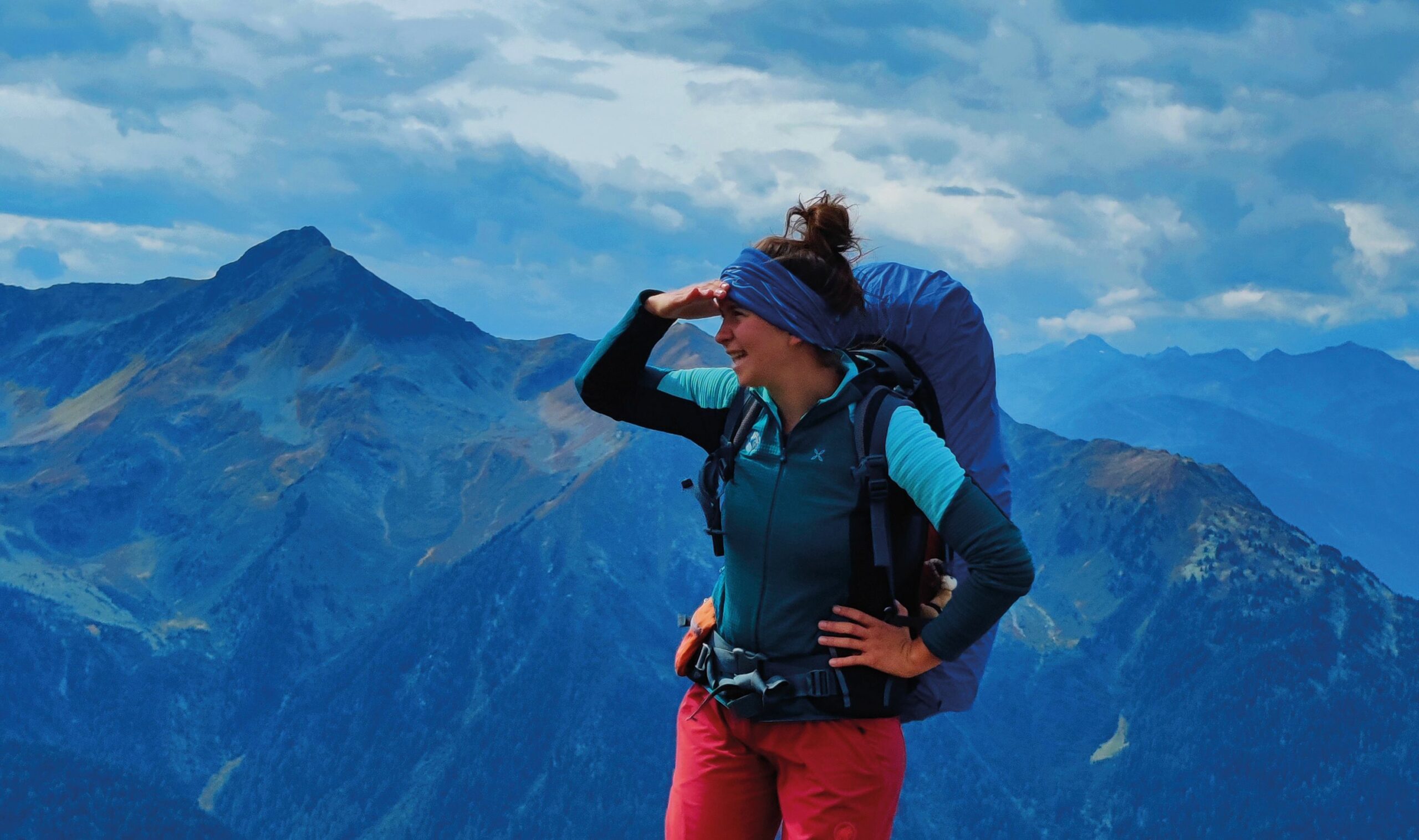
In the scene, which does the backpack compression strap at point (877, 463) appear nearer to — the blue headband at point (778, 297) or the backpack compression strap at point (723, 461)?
the blue headband at point (778, 297)

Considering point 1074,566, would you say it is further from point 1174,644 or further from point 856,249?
point 856,249

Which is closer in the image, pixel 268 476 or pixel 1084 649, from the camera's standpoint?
pixel 1084 649

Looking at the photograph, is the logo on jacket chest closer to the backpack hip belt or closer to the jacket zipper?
the jacket zipper

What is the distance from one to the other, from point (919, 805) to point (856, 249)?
12834cm

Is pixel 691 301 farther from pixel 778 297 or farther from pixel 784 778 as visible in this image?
pixel 784 778

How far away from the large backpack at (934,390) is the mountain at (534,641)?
403 ft

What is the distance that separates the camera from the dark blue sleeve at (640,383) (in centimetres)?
492

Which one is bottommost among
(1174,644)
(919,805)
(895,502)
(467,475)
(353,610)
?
(919,805)

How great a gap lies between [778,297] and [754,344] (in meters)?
0.20

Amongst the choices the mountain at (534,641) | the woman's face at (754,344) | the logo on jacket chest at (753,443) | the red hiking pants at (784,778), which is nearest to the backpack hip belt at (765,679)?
the red hiking pants at (784,778)

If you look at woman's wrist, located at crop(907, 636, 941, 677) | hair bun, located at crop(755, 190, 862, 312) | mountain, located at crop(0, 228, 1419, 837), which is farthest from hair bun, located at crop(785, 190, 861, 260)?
mountain, located at crop(0, 228, 1419, 837)

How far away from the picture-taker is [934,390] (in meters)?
4.57

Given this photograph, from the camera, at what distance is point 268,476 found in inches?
6196

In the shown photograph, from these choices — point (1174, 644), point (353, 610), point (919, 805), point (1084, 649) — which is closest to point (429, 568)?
point (353, 610)
